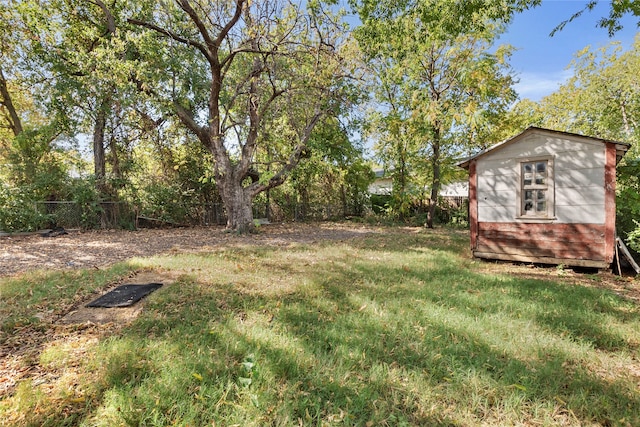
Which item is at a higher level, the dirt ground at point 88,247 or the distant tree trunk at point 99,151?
the distant tree trunk at point 99,151

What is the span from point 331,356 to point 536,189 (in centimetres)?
640

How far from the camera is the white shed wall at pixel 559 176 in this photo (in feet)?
20.1

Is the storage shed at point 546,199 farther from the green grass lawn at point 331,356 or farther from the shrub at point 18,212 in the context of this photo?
the shrub at point 18,212

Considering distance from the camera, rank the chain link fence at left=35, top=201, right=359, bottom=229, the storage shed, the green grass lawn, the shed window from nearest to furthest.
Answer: the green grass lawn < the storage shed < the shed window < the chain link fence at left=35, top=201, right=359, bottom=229

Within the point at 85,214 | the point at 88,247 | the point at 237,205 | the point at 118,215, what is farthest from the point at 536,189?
the point at 85,214

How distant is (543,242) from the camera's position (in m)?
6.72

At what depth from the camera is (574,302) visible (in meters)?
4.32

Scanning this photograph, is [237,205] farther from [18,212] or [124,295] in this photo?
[124,295]

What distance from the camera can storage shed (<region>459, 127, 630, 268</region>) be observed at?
6.06 meters

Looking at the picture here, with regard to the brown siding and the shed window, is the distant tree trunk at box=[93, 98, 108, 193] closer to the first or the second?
the brown siding

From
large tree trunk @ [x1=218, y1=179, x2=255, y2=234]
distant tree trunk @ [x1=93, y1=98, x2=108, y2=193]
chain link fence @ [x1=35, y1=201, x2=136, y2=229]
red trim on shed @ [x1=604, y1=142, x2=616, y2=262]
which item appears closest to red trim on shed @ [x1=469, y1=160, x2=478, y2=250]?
red trim on shed @ [x1=604, y1=142, x2=616, y2=262]

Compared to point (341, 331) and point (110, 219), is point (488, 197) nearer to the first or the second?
point (341, 331)

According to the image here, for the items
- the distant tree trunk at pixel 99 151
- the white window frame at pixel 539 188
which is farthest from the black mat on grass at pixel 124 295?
the distant tree trunk at pixel 99 151

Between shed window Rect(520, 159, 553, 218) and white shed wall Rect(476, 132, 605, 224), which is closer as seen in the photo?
white shed wall Rect(476, 132, 605, 224)
